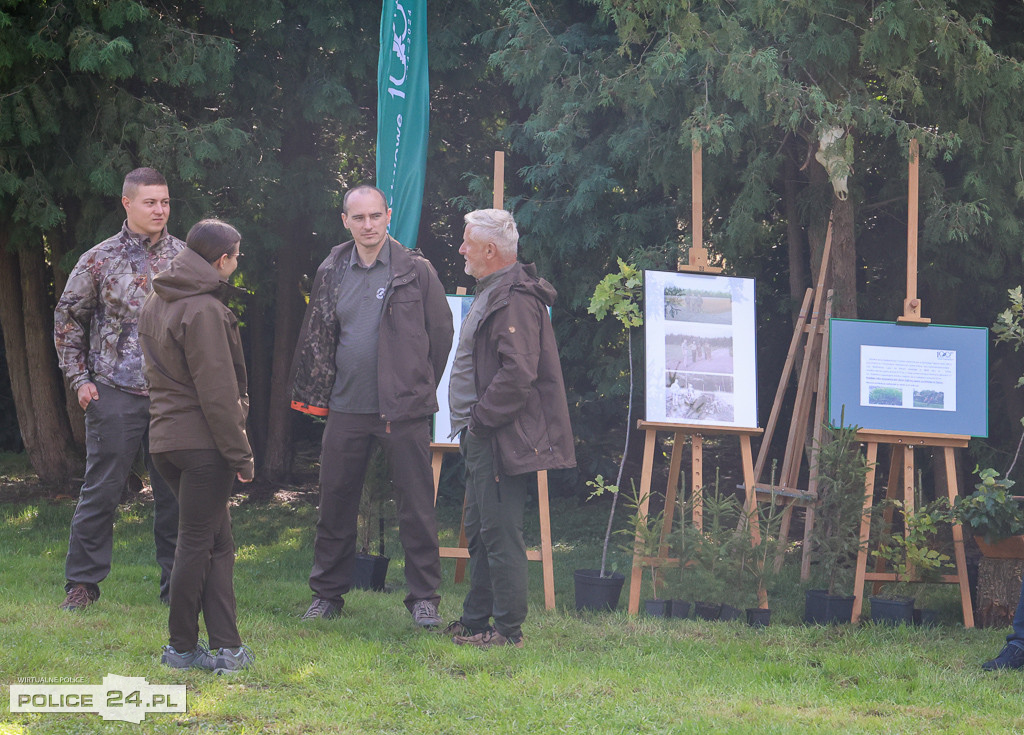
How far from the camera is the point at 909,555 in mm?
5074

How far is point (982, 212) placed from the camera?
6250 millimetres

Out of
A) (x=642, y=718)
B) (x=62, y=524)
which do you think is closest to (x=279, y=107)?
(x=62, y=524)

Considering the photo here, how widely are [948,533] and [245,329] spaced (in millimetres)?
6593

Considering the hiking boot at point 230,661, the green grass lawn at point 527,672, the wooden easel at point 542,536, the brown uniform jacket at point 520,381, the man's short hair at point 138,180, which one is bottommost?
the green grass lawn at point 527,672

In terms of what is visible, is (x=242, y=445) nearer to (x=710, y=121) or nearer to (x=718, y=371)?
(x=718, y=371)

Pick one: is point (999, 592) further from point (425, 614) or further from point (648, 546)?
point (425, 614)

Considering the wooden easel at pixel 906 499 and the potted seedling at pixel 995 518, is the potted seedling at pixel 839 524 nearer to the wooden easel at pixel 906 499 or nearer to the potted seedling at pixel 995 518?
the wooden easel at pixel 906 499

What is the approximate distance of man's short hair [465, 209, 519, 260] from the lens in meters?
4.23

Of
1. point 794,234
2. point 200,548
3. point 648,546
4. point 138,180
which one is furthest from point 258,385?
point 200,548

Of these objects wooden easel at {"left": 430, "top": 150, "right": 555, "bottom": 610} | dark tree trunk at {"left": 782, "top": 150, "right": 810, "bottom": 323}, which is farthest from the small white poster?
dark tree trunk at {"left": 782, "top": 150, "right": 810, "bottom": 323}

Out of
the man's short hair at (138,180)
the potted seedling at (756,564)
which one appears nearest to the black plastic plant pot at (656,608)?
the potted seedling at (756,564)

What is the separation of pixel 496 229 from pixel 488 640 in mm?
1591

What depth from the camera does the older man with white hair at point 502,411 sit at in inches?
160

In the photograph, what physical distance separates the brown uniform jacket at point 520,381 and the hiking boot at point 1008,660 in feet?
5.83
